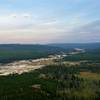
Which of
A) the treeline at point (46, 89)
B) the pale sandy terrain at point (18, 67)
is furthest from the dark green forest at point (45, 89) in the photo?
the pale sandy terrain at point (18, 67)

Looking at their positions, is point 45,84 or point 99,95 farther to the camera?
point 45,84

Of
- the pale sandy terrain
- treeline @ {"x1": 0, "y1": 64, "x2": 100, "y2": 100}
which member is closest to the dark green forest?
treeline @ {"x1": 0, "y1": 64, "x2": 100, "y2": 100}

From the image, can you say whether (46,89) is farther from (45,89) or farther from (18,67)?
(18,67)

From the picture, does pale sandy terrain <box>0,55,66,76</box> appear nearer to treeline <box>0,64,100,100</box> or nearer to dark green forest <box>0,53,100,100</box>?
dark green forest <box>0,53,100,100</box>

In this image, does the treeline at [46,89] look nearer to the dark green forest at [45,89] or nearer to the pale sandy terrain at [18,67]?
the dark green forest at [45,89]

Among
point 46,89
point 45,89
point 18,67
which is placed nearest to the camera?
point 46,89

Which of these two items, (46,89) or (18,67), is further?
(18,67)

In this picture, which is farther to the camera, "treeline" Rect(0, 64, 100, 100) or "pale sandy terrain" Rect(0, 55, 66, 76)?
"pale sandy terrain" Rect(0, 55, 66, 76)

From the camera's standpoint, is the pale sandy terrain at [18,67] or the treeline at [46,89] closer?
the treeline at [46,89]

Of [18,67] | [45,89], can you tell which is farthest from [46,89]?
[18,67]

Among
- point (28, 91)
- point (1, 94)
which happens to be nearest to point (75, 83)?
point (28, 91)

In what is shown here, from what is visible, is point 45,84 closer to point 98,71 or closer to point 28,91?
point 28,91
